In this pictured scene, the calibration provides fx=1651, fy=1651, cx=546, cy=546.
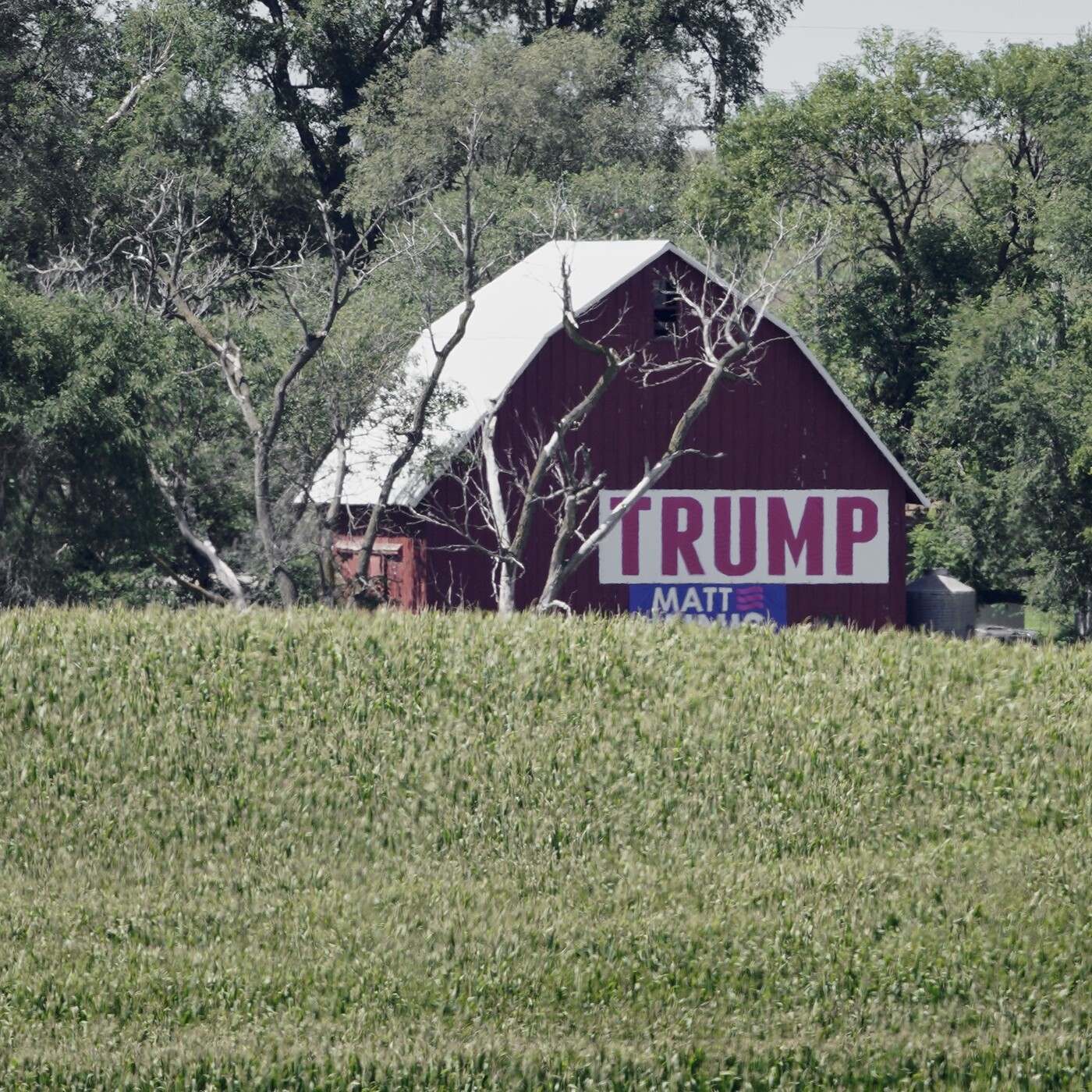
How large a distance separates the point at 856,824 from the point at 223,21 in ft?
132

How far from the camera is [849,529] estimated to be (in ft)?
89.6

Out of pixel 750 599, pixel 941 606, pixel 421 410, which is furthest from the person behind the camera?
pixel 941 606

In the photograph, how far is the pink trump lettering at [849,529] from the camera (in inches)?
1074

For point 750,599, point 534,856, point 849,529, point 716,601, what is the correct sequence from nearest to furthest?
1. point 534,856
2. point 716,601
3. point 750,599
4. point 849,529

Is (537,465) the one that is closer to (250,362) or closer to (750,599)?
(750,599)

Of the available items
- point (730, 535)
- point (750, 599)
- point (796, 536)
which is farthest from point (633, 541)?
point (796, 536)

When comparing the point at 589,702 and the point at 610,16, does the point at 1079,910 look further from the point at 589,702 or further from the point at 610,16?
the point at 610,16

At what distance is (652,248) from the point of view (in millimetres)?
25734

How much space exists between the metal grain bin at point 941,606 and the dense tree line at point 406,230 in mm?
3023

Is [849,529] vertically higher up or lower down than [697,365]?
lower down

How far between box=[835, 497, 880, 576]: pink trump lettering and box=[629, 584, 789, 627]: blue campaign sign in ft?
3.63

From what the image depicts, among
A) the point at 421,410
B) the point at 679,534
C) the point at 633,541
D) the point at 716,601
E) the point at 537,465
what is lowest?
the point at 716,601

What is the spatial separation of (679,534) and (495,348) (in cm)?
423

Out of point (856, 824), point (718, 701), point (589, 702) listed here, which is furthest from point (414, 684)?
point (856, 824)
